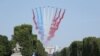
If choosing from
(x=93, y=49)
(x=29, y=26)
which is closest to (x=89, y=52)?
(x=93, y=49)

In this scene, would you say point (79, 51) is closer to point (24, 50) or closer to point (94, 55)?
point (94, 55)

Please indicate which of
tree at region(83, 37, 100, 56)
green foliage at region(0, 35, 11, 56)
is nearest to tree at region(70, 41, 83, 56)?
tree at region(83, 37, 100, 56)

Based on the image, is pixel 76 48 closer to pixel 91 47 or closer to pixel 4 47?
pixel 91 47

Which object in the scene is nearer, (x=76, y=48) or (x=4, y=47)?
(x=4, y=47)

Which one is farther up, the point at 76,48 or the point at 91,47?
the point at 76,48

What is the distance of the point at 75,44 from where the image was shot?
349ft

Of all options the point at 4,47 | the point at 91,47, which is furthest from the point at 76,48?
the point at 4,47

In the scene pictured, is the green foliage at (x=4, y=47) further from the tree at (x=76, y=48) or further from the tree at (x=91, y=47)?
the tree at (x=76, y=48)

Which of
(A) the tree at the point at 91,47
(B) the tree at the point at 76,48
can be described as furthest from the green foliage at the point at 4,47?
(B) the tree at the point at 76,48

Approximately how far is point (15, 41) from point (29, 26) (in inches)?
162

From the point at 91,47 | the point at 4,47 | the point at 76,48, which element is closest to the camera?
the point at 4,47

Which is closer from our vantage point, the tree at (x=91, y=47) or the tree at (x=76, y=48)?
the tree at (x=91, y=47)

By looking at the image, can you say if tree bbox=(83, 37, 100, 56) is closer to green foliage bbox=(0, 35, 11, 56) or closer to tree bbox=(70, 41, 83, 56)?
tree bbox=(70, 41, 83, 56)

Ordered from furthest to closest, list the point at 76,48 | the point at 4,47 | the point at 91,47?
the point at 76,48 → the point at 91,47 → the point at 4,47
